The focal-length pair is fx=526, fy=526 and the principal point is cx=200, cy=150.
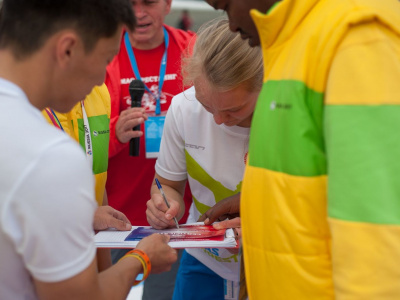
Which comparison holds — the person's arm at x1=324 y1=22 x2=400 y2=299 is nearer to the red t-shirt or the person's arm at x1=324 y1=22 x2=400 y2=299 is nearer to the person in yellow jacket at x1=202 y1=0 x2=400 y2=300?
the person in yellow jacket at x1=202 y1=0 x2=400 y2=300

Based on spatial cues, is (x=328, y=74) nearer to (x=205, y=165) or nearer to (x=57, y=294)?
(x=57, y=294)

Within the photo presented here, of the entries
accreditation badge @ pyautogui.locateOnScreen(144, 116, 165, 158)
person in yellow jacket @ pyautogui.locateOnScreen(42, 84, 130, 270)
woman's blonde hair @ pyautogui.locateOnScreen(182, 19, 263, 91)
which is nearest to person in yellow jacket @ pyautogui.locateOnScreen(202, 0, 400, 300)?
woman's blonde hair @ pyautogui.locateOnScreen(182, 19, 263, 91)

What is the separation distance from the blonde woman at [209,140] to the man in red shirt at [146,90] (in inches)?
38.1

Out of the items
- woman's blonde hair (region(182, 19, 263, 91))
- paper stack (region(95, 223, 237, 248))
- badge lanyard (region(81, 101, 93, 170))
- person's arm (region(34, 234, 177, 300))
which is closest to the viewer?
person's arm (region(34, 234, 177, 300))

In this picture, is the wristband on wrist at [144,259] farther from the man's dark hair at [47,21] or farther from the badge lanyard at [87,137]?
the badge lanyard at [87,137]

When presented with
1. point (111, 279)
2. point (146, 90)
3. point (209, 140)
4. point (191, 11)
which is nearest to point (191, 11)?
point (191, 11)

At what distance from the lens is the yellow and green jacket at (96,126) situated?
213 cm

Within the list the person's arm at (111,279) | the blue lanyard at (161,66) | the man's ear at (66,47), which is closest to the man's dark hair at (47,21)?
the man's ear at (66,47)

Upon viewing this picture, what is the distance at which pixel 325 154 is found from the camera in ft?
3.61

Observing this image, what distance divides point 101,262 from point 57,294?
3.82ft

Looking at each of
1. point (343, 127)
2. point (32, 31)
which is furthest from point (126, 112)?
point (343, 127)

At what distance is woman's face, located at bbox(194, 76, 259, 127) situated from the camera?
194 cm

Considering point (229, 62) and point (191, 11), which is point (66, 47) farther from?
point (191, 11)

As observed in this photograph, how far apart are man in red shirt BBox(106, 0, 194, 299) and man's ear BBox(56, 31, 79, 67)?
6.76ft
